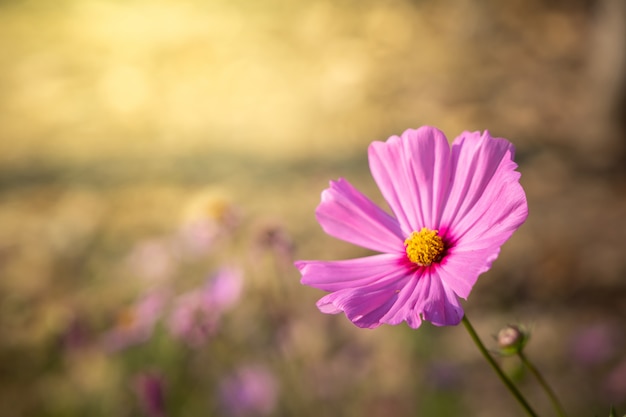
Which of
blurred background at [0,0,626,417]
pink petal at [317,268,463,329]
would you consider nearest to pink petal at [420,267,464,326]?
pink petal at [317,268,463,329]

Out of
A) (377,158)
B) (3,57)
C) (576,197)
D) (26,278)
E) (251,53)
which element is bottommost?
(377,158)

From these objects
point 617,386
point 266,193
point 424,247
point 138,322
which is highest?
point 266,193

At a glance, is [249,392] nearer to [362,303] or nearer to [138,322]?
[138,322]

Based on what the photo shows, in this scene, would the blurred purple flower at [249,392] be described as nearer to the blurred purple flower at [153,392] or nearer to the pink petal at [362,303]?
the blurred purple flower at [153,392]

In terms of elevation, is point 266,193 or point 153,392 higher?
point 266,193

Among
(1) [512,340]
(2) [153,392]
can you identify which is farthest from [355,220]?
(2) [153,392]

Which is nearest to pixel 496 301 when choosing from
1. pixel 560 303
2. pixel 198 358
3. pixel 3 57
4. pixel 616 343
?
pixel 560 303

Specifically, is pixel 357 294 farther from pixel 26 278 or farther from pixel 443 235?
pixel 26 278

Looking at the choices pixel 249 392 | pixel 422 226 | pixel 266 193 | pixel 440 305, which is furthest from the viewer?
pixel 266 193
